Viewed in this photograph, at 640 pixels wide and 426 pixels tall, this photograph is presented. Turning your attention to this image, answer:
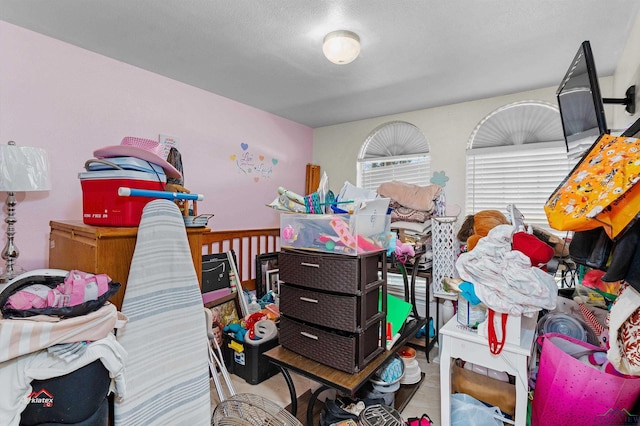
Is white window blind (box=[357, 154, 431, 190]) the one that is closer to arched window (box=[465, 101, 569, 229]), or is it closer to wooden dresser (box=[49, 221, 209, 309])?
arched window (box=[465, 101, 569, 229])

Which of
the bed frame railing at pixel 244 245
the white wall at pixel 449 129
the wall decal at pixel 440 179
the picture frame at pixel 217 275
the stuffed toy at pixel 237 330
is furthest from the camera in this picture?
the wall decal at pixel 440 179

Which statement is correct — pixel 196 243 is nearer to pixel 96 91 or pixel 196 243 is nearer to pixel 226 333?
pixel 226 333

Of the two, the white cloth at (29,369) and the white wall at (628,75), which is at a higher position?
the white wall at (628,75)

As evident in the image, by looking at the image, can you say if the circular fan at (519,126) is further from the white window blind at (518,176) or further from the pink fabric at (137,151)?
the pink fabric at (137,151)

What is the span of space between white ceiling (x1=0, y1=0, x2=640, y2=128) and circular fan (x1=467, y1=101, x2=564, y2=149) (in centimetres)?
21

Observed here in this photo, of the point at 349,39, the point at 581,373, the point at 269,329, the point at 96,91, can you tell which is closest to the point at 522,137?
the point at 349,39

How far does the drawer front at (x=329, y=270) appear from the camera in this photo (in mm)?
1349

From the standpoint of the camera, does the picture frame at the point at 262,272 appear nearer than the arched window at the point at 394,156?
Yes

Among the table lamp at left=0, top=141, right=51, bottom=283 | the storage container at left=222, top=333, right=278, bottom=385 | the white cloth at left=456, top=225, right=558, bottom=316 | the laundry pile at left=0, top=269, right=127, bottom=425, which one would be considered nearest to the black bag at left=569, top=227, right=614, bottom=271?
the white cloth at left=456, top=225, right=558, bottom=316

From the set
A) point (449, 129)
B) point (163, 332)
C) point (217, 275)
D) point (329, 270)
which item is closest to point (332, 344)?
point (329, 270)

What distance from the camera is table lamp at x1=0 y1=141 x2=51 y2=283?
5.23ft

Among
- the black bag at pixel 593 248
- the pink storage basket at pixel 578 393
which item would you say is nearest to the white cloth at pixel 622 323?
the black bag at pixel 593 248

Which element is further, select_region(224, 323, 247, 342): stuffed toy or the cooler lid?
select_region(224, 323, 247, 342): stuffed toy

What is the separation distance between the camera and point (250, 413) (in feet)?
4.40
